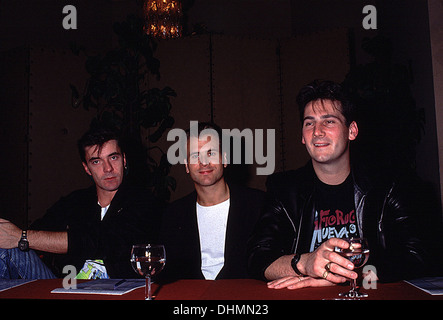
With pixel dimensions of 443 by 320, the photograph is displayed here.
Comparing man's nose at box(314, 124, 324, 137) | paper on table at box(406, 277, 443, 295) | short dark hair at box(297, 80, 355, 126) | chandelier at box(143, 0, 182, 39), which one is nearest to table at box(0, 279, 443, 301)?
paper on table at box(406, 277, 443, 295)

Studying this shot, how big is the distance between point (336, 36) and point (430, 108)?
1483 mm

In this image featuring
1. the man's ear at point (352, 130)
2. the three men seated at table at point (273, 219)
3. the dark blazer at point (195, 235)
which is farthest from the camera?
the dark blazer at point (195, 235)

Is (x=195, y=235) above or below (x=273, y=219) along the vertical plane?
below

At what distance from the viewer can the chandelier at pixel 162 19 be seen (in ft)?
15.0

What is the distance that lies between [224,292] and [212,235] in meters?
1.13

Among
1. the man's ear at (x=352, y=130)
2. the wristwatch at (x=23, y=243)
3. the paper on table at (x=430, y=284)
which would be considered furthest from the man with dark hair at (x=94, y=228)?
the paper on table at (x=430, y=284)

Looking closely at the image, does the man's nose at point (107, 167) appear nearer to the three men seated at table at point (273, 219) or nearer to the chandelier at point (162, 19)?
the three men seated at table at point (273, 219)

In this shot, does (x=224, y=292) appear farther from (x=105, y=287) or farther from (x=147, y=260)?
(x=105, y=287)

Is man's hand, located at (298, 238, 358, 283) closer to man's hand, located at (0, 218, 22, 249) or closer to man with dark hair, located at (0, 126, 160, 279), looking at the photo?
man with dark hair, located at (0, 126, 160, 279)

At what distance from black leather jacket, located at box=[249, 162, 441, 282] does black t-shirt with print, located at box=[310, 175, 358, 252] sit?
0.03 m

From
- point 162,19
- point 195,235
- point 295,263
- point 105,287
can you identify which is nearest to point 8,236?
point 105,287

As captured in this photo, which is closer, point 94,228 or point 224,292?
point 224,292

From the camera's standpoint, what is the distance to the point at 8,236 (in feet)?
6.49

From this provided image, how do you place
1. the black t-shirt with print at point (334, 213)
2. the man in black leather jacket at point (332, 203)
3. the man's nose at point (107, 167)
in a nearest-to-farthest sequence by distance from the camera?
1. the man in black leather jacket at point (332, 203)
2. the black t-shirt with print at point (334, 213)
3. the man's nose at point (107, 167)
